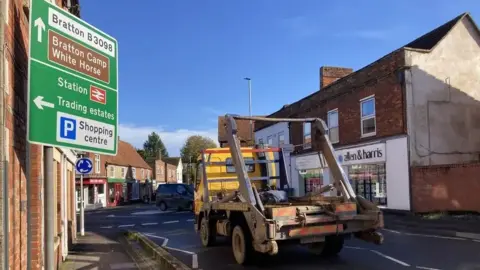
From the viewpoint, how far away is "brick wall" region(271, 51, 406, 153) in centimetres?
2139

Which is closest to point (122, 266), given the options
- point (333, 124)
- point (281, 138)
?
point (333, 124)

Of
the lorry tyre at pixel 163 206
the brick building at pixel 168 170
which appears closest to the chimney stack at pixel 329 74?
the lorry tyre at pixel 163 206

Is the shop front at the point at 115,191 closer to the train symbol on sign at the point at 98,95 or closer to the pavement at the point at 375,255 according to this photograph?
the pavement at the point at 375,255

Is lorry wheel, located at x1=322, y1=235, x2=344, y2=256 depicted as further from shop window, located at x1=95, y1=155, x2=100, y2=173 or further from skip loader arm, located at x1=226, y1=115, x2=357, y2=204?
shop window, located at x1=95, y1=155, x2=100, y2=173

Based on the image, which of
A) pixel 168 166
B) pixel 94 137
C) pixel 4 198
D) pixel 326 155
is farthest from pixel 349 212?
pixel 168 166

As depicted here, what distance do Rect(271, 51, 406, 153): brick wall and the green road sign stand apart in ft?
61.6

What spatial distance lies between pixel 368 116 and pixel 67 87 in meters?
21.6

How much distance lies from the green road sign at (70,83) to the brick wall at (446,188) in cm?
1699

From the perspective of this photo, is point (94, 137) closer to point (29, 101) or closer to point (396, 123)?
point (29, 101)

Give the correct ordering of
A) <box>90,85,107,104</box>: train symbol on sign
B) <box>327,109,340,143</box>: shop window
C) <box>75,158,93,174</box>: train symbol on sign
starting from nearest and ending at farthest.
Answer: <box>90,85,107,104</box>: train symbol on sign < <box>75,158,93,174</box>: train symbol on sign < <box>327,109,340,143</box>: shop window

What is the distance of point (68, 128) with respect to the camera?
363cm

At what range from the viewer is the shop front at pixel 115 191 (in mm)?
56662

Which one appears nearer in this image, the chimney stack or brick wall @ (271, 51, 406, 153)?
brick wall @ (271, 51, 406, 153)

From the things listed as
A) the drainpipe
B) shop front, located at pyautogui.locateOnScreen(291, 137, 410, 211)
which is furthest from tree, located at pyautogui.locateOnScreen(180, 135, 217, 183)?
the drainpipe
